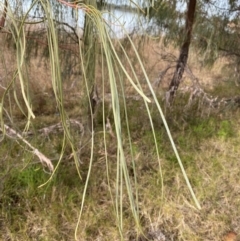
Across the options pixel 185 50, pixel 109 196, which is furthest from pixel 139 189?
pixel 185 50

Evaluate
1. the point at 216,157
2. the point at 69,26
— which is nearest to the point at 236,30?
the point at 216,157

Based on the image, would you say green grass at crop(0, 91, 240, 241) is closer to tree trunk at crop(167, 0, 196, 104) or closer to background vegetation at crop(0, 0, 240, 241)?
background vegetation at crop(0, 0, 240, 241)

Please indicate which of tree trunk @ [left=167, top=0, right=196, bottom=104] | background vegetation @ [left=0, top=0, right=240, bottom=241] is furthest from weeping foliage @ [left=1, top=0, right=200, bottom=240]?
tree trunk @ [left=167, top=0, right=196, bottom=104]

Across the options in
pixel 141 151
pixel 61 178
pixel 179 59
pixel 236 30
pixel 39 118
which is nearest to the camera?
pixel 61 178

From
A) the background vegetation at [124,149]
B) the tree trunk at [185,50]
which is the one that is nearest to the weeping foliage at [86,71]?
the background vegetation at [124,149]

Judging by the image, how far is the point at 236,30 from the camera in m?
2.05

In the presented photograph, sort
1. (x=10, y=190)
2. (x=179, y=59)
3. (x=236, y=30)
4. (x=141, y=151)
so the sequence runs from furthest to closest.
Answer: (x=236, y=30) < (x=179, y=59) < (x=141, y=151) < (x=10, y=190)

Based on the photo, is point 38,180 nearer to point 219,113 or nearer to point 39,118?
point 39,118

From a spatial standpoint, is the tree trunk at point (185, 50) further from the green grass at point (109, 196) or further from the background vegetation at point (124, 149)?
the green grass at point (109, 196)

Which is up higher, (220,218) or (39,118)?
(220,218)

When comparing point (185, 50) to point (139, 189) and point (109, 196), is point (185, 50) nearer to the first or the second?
point (139, 189)

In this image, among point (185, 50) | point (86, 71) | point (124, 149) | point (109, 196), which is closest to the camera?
point (86, 71)

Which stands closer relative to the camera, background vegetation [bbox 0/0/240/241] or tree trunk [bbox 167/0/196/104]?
background vegetation [bbox 0/0/240/241]

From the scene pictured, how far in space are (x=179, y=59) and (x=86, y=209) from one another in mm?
1101
